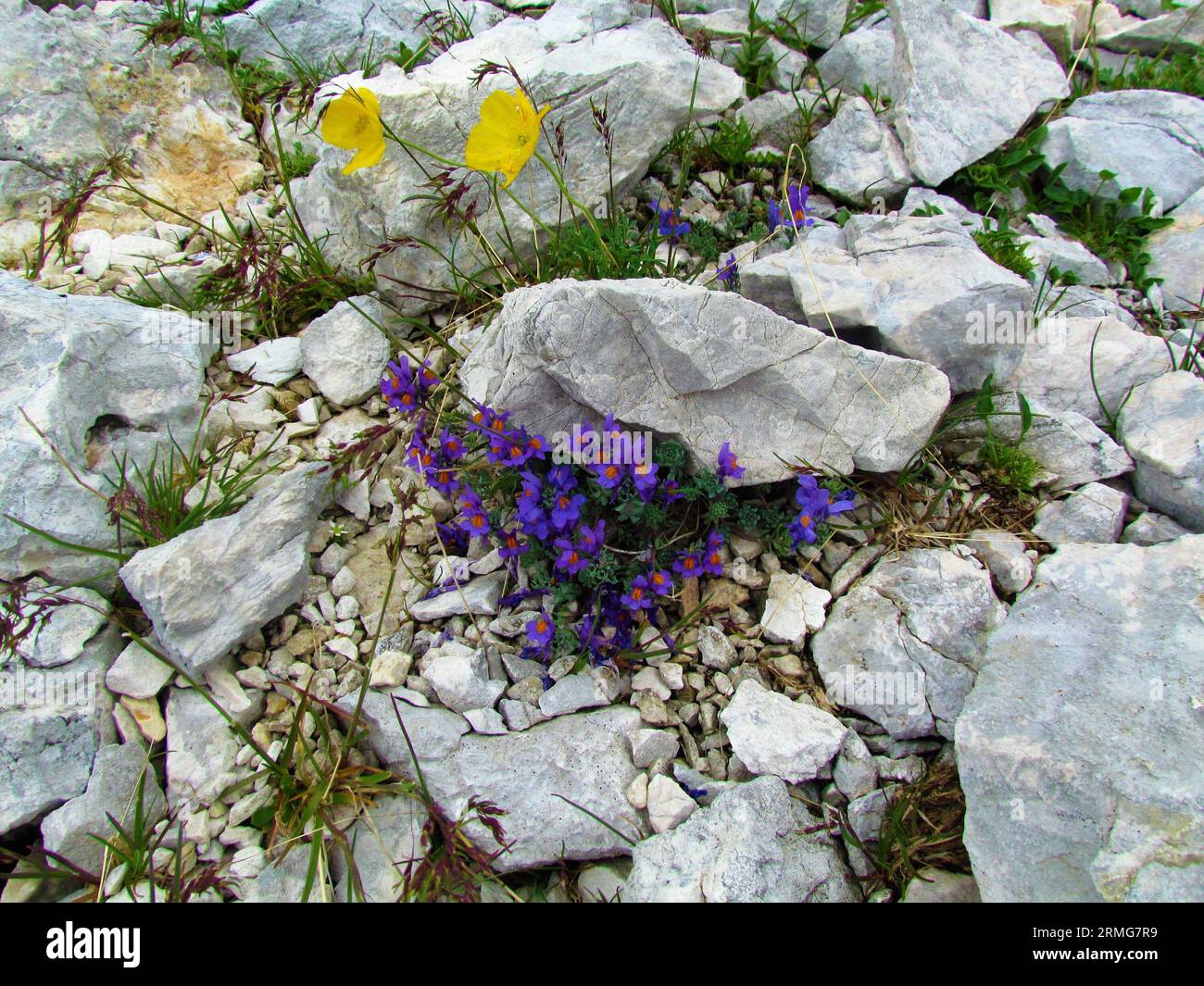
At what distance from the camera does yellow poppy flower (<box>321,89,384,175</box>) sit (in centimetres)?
367

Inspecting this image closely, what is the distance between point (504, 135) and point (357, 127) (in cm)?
67

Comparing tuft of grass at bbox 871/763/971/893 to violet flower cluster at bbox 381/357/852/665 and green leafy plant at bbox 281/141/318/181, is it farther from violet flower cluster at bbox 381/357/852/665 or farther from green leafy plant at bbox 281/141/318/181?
green leafy plant at bbox 281/141/318/181

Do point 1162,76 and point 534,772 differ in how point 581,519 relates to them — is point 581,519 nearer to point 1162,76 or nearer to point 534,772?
point 534,772

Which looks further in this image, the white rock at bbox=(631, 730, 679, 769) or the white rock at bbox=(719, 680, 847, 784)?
the white rock at bbox=(631, 730, 679, 769)

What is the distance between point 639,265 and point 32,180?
141 inches

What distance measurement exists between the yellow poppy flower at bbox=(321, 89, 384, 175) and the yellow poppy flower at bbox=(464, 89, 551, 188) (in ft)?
1.43

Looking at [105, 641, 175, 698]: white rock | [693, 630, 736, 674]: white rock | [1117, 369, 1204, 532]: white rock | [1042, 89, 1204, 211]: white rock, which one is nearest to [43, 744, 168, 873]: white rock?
[105, 641, 175, 698]: white rock

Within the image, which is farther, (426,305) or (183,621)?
(426,305)

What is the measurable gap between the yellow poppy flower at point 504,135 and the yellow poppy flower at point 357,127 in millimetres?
435

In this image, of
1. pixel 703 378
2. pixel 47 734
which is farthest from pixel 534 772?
pixel 47 734

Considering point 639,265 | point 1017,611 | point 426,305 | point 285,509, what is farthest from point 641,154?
point 1017,611

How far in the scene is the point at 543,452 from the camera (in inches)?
139

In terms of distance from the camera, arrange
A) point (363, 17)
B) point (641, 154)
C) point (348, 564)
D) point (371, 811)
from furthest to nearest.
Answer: point (363, 17) → point (641, 154) → point (348, 564) → point (371, 811)

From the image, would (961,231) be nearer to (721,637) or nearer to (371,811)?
(721,637)
